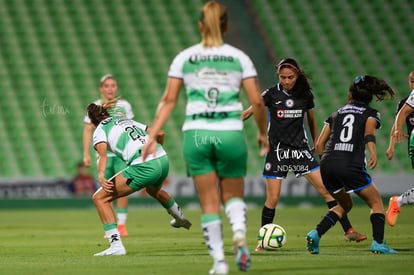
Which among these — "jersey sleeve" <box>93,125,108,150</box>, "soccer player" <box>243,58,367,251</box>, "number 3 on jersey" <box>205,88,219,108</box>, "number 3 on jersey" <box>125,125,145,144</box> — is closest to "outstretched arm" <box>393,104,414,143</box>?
"soccer player" <box>243,58,367,251</box>

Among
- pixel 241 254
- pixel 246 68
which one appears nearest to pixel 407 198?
pixel 246 68

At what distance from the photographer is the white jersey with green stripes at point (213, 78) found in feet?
26.3

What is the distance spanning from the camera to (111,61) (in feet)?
93.8

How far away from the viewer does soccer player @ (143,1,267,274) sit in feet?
26.2

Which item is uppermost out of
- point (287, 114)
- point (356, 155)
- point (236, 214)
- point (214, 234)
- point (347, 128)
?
point (287, 114)

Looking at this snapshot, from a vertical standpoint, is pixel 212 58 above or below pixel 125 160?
above

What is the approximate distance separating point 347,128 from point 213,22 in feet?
10.4

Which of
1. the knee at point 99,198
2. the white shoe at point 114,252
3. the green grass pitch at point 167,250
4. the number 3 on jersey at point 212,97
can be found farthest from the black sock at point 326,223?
the number 3 on jersey at point 212,97

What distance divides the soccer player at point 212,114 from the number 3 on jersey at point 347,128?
8.98ft

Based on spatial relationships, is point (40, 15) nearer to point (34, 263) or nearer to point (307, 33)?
point (307, 33)

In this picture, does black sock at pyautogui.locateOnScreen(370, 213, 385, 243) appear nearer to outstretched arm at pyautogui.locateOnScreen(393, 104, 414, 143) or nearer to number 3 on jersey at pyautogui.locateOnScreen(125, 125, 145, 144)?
outstretched arm at pyautogui.locateOnScreen(393, 104, 414, 143)

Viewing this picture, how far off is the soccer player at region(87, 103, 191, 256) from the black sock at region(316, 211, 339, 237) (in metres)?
2.09

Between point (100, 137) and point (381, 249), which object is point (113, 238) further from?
point (381, 249)

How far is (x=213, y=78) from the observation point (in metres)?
8.03
